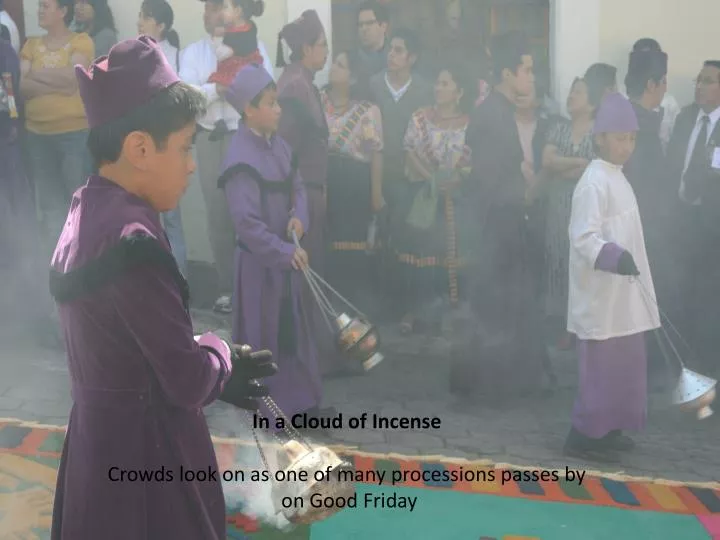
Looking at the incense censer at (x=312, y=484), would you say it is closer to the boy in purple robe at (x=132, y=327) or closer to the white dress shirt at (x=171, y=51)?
the boy in purple robe at (x=132, y=327)

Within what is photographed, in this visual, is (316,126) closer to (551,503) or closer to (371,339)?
(371,339)

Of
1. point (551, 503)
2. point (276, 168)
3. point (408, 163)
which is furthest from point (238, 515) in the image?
point (408, 163)

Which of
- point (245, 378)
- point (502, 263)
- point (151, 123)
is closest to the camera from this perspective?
point (151, 123)

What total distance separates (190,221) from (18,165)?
139 centimetres

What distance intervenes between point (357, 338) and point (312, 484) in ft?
5.69

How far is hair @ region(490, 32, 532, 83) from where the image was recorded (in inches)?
231

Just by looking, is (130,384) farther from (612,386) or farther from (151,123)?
(612,386)

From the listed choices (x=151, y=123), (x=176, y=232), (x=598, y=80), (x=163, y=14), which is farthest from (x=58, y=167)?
(x=151, y=123)

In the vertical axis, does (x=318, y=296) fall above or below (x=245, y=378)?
below

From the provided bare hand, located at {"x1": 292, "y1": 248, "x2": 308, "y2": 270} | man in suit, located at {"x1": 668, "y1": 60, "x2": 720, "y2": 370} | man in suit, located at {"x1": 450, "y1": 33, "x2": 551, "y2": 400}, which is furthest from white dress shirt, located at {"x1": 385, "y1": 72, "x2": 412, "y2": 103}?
bare hand, located at {"x1": 292, "y1": 248, "x2": 308, "y2": 270}

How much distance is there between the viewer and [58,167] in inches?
266

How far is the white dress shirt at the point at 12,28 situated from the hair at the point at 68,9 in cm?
42

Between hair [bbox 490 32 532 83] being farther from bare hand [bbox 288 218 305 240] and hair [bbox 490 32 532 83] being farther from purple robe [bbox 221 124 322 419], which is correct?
bare hand [bbox 288 218 305 240]

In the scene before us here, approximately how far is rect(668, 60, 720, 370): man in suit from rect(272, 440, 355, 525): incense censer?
392 cm
